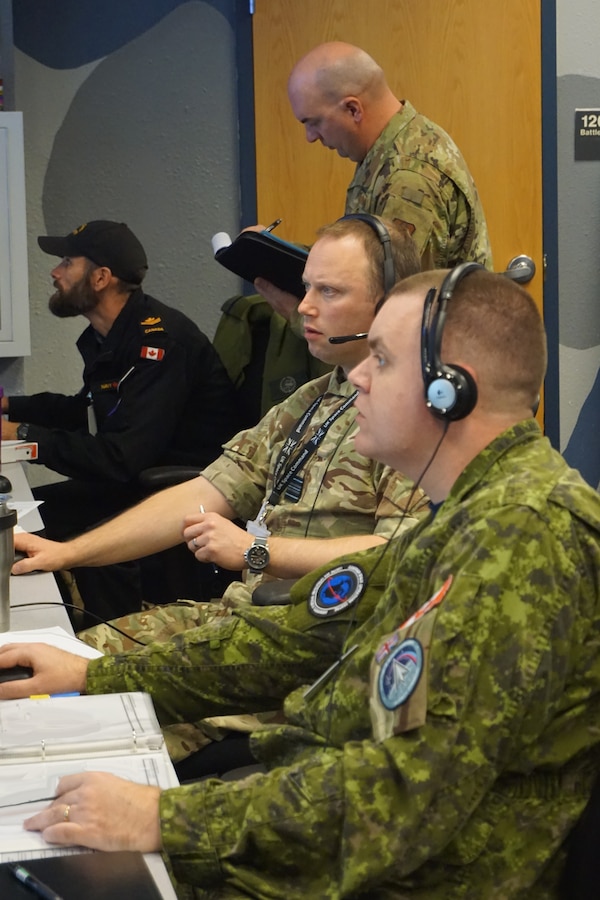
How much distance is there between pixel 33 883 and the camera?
0.82 metres

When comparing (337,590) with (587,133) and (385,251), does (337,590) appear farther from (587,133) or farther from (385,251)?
(587,133)

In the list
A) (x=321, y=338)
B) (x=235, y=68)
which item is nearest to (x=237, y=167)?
(x=235, y=68)

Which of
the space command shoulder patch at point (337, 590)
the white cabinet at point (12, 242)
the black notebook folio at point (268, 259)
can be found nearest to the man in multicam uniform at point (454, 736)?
the space command shoulder patch at point (337, 590)

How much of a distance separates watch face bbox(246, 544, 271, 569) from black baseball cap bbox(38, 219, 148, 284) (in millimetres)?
1817

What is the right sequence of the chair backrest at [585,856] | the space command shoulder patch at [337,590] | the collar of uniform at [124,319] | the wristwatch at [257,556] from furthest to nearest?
the collar of uniform at [124,319], the wristwatch at [257,556], the space command shoulder patch at [337,590], the chair backrest at [585,856]

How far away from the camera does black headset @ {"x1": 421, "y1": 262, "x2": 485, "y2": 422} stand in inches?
40.8

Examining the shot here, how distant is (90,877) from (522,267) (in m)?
3.10

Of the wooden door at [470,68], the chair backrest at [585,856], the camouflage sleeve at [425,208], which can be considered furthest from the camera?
the wooden door at [470,68]

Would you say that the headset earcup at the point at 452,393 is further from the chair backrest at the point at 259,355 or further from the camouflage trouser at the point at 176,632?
the chair backrest at the point at 259,355

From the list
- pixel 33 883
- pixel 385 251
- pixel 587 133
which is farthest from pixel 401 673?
pixel 587 133

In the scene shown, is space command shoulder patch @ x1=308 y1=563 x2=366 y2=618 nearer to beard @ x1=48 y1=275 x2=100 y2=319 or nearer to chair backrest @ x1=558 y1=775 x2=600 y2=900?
chair backrest @ x1=558 y1=775 x2=600 y2=900

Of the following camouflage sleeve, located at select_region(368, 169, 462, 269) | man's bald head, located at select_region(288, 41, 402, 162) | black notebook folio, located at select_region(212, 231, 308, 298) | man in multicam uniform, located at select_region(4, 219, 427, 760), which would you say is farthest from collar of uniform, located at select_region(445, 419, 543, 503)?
man's bald head, located at select_region(288, 41, 402, 162)

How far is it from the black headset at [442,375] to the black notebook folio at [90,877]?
473 millimetres

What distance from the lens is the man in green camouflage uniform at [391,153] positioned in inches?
98.7
